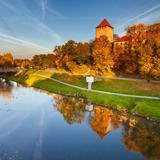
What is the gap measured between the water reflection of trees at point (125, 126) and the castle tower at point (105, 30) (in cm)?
6439

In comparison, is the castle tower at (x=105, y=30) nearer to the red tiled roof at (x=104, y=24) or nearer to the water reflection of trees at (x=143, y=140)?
the red tiled roof at (x=104, y=24)

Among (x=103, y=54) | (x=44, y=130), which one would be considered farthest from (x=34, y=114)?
(x=103, y=54)

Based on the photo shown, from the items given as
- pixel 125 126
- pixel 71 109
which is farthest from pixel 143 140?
pixel 71 109

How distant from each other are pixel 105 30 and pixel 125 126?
75068 mm

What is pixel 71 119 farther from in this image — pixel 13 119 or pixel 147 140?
pixel 147 140

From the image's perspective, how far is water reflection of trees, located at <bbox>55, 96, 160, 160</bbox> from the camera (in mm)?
20438

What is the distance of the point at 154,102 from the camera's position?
32281mm

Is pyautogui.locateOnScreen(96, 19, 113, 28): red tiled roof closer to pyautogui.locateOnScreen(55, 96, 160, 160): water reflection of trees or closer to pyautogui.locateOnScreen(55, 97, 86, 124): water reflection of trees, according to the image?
pyautogui.locateOnScreen(55, 97, 86, 124): water reflection of trees

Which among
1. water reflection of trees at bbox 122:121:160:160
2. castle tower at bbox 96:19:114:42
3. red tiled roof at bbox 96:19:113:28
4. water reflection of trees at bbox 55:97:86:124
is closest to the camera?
water reflection of trees at bbox 122:121:160:160

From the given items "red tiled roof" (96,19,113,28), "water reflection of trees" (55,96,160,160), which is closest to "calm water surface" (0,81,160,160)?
"water reflection of trees" (55,96,160,160)

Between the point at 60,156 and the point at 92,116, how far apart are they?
43.5ft

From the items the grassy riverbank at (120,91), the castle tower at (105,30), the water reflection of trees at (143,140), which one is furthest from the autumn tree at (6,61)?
the water reflection of trees at (143,140)

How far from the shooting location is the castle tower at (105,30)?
96.0m

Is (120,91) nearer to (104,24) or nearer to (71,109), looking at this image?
(71,109)
